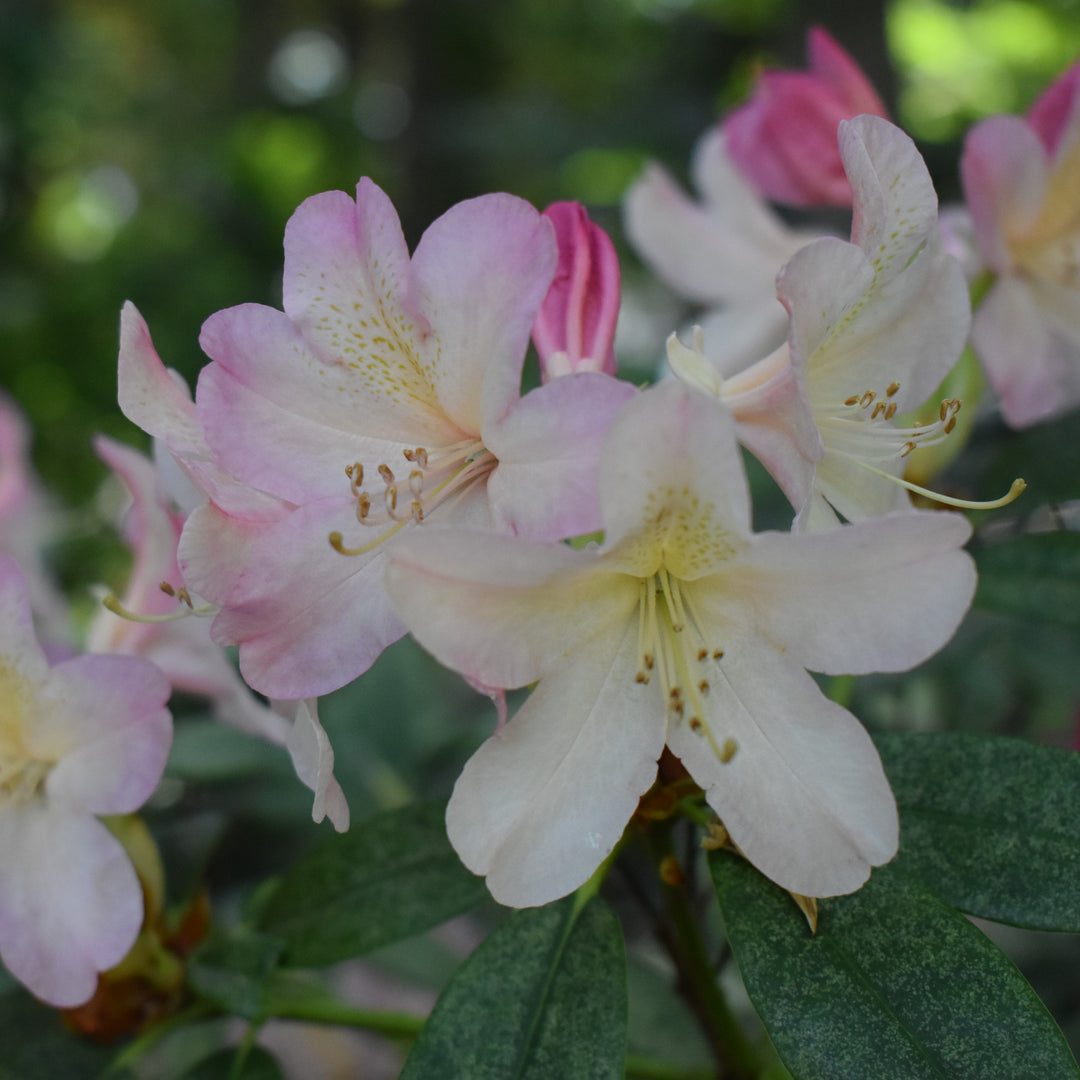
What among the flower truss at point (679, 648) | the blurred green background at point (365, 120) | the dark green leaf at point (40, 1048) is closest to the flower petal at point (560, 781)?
the flower truss at point (679, 648)

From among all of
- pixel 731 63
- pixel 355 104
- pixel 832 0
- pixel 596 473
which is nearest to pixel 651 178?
pixel 596 473

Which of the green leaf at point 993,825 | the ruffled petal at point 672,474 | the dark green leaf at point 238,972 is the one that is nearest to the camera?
the ruffled petal at point 672,474

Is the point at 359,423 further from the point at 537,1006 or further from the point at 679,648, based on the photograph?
the point at 537,1006

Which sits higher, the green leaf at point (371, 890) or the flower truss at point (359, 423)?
the flower truss at point (359, 423)

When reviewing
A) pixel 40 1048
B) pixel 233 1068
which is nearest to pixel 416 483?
pixel 233 1068

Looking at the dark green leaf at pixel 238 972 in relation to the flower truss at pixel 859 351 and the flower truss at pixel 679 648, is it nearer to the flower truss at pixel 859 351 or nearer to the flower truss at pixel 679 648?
the flower truss at pixel 679 648

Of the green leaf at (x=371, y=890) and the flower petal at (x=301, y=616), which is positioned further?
the green leaf at (x=371, y=890)

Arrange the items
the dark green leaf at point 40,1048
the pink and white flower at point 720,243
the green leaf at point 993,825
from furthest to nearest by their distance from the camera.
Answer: the pink and white flower at point 720,243 < the dark green leaf at point 40,1048 < the green leaf at point 993,825

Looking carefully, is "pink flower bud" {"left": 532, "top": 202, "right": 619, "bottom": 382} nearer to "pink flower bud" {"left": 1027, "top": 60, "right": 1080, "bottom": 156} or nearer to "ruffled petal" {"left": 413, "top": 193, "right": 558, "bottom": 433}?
"ruffled petal" {"left": 413, "top": 193, "right": 558, "bottom": 433}

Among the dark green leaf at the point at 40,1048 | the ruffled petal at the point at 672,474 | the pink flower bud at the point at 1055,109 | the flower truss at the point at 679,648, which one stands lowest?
the dark green leaf at the point at 40,1048
